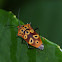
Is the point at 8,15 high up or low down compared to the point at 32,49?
up

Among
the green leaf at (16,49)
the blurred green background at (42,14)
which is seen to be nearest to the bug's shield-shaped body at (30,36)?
the green leaf at (16,49)

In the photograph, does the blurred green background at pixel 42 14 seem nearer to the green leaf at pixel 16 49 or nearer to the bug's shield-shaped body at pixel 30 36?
the bug's shield-shaped body at pixel 30 36

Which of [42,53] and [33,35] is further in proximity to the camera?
[33,35]

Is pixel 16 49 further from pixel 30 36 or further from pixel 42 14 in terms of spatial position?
pixel 42 14

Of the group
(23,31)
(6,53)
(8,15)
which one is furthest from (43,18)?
(6,53)

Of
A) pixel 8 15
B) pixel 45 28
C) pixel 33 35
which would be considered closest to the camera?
pixel 8 15

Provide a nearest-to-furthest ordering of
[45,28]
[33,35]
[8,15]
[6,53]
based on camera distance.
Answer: [6,53] < [8,15] < [33,35] < [45,28]

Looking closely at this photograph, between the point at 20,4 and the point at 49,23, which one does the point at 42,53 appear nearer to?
the point at 49,23
